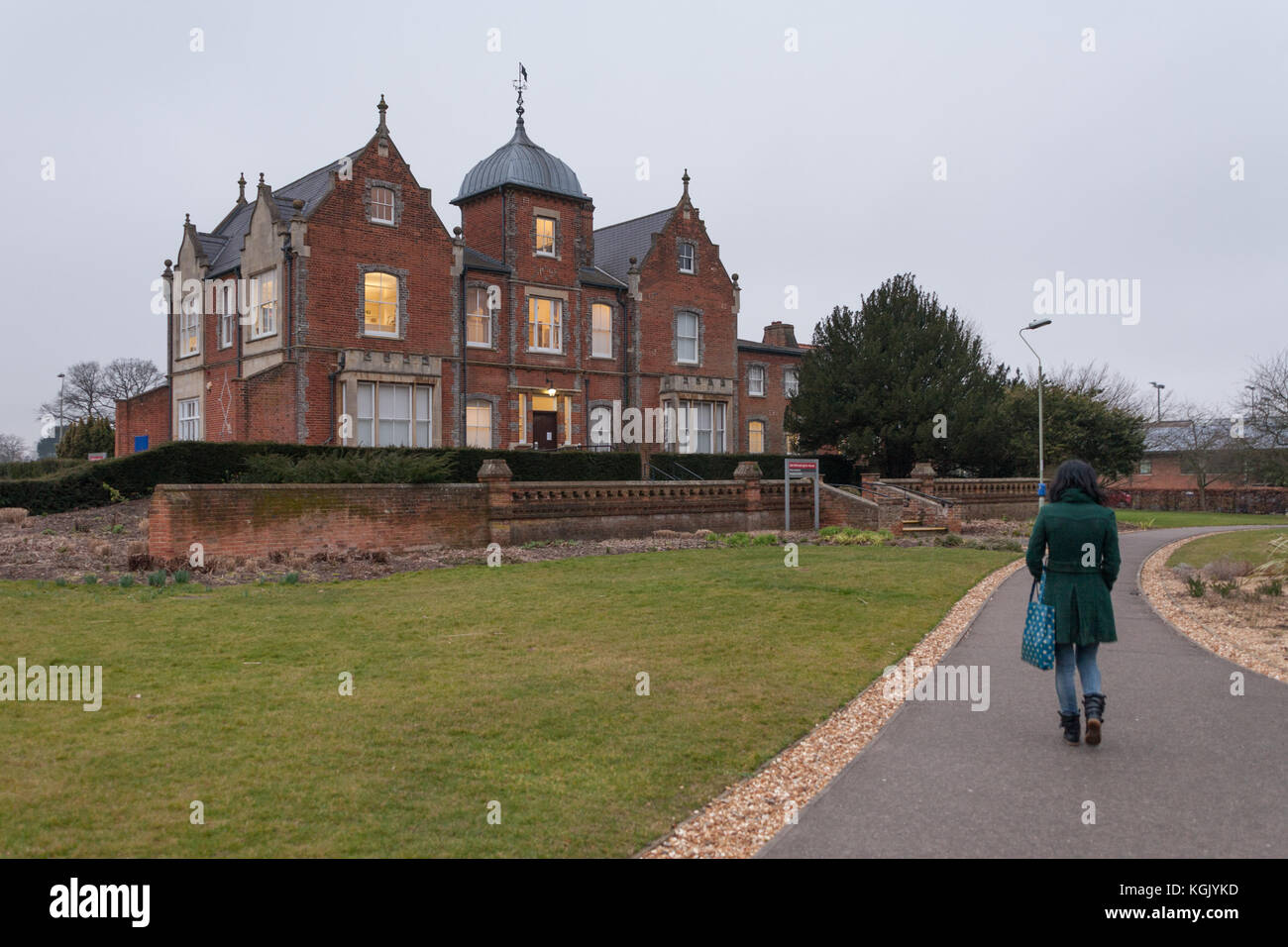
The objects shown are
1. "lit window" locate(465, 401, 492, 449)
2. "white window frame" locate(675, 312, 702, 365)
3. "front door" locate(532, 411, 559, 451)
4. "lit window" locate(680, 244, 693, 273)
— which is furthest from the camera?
"lit window" locate(680, 244, 693, 273)

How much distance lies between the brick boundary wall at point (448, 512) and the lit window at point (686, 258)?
1432 cm

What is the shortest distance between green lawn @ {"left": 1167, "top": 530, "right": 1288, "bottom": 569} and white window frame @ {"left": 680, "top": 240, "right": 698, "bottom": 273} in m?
21.8

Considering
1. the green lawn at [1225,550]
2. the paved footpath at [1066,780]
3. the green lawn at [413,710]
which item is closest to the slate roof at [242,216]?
the green lawn at [413,710]

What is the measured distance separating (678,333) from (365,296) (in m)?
13.9

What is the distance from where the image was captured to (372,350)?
102 ft

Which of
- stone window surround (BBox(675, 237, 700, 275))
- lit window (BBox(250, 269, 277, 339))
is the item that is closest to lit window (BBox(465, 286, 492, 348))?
lit window (BBox(250, 269, 277, 339))

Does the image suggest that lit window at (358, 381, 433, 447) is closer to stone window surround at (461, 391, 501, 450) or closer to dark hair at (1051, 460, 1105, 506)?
stone window surround at (461, 391, 501, 450)

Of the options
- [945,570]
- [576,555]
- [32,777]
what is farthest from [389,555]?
[32,777]

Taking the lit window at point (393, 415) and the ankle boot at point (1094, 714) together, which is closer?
the ankle boot at point (1094, 714)

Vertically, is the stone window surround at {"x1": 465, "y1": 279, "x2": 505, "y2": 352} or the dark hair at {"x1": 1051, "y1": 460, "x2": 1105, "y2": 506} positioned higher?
the stone window surround at {"x1": 465, "y1": 279, "x2": 505, "y2": 352}

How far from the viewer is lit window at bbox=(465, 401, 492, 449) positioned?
33844 millimetres

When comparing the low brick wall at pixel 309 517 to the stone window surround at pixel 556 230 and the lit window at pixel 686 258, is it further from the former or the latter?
the lit window at pixel 686 258

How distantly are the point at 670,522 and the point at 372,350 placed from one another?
39.0 feet

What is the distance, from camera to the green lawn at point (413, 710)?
5.43 meters
